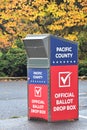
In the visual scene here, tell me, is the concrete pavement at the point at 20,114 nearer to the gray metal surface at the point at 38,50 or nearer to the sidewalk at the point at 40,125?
the sidewalk at the point at 40,125

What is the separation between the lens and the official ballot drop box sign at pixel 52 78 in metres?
9.50

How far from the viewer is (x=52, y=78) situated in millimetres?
9531

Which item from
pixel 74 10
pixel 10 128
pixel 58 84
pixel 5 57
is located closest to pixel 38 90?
pixel 58 84

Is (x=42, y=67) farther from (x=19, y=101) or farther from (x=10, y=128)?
(x=19, y=101)

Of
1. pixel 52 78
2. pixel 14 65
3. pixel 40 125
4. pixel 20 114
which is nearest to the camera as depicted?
pixel 40 125

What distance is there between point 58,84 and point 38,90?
0.41 metres

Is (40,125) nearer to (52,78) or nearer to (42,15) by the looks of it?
(52,78)

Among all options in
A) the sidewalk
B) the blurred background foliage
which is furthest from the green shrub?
the sidewalk

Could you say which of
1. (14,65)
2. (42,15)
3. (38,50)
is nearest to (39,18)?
(42,15)

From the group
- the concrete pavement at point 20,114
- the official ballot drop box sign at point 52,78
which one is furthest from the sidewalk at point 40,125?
the official ballot drop box sign at point 52,78

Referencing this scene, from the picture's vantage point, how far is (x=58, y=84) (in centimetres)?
957

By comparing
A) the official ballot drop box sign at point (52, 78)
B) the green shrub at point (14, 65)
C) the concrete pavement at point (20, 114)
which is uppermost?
the official ballot drop box sign at point (52, 78)

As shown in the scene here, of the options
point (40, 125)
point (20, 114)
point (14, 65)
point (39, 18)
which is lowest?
point (14, 65)

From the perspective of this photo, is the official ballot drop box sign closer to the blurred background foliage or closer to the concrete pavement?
the concrete pavement
